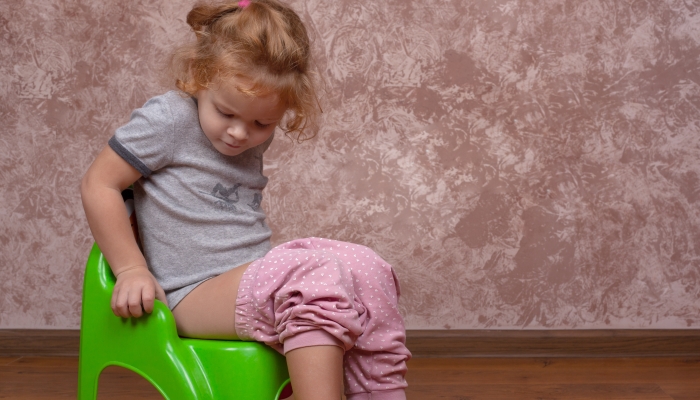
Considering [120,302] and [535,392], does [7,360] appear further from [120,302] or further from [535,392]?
[535,392]

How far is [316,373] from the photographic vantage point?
72cm

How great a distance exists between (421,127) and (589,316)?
581 millimetres

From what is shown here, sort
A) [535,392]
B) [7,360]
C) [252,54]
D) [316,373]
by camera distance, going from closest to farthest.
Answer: [316,373] < [252,54] < [535,392] < [7,360]

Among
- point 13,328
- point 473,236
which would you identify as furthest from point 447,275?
point 13,328

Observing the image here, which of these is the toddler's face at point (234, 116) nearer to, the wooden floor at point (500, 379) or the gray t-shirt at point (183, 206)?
the gray t-shirt at point (183, 206)

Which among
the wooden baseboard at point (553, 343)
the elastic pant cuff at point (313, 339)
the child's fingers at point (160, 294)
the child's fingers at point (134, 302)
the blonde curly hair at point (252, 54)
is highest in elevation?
the blonde curly hair at point (252, 54)

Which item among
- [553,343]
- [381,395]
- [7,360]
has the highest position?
[381,395]

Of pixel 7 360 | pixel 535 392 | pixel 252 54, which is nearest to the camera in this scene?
pixel 252 54

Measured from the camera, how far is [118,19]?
1.47 metres

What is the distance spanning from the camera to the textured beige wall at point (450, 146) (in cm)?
149

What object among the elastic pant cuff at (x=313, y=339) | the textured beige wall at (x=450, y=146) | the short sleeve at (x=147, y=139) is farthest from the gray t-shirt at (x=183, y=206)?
the textured beige wall at (x=450, y=146)

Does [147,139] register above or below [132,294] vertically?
above

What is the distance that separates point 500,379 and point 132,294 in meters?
0.89

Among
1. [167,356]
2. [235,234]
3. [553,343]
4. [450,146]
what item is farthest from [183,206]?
[553,343]
